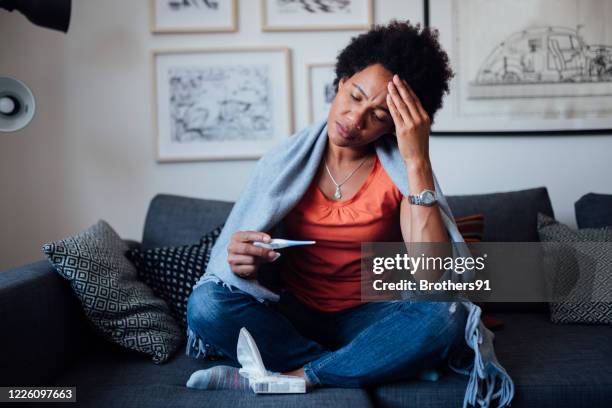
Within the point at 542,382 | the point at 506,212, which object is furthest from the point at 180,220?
the point at 542,382

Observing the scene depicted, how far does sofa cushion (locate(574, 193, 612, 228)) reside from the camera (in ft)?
6.75

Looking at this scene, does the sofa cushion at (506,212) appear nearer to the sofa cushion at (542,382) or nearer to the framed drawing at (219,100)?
the sofa cushion at (542,382)

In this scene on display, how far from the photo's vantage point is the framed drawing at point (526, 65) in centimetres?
235

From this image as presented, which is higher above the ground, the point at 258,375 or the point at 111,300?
the point at 111,300

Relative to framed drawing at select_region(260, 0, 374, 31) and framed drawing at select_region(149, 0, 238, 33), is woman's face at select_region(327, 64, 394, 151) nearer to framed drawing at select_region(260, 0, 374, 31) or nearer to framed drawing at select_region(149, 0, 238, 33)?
framed drawing at select_region(260, 0, 374, 31)

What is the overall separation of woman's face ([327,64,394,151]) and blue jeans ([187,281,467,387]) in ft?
1.53

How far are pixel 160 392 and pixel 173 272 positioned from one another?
491mm

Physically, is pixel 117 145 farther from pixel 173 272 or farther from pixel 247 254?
pixel 247 254

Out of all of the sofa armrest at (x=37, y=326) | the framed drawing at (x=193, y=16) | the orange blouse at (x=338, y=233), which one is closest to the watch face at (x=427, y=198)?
the orange blouse at (x=338, y=233)

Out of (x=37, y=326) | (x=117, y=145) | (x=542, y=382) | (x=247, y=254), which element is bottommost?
(x=542, y=382)

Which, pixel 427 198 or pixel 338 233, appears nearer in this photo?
pixel 427 198

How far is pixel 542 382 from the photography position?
1.40 m

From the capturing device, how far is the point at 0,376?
127 centimetres

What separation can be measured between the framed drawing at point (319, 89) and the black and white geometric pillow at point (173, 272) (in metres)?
0.85
